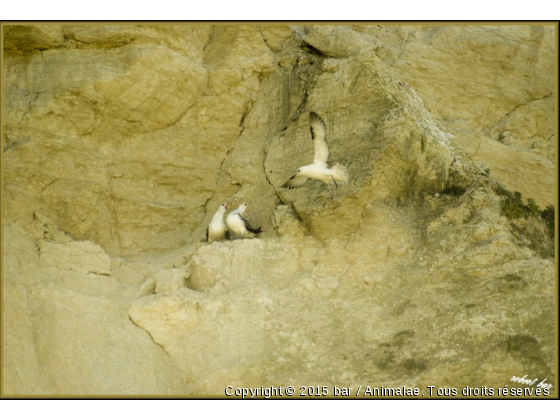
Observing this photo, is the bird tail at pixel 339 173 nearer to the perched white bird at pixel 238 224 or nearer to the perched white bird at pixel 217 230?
the perched white bird at pixel 238 224

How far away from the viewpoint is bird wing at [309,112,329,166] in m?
12.5

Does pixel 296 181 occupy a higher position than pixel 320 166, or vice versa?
pixel 320 166

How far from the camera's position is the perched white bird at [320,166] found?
12453 mm

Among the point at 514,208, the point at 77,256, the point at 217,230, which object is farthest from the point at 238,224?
the point at 514,208

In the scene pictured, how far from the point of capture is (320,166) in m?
12.5

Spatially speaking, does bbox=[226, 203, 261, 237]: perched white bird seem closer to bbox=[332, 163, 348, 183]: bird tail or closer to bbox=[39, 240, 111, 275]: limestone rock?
bbox=[332, 163, 348, 183]: bird tail

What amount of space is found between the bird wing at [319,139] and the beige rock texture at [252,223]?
0.34 metres

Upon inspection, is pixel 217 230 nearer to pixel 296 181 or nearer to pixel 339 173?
pixel 296 181

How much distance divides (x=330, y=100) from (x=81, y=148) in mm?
3808

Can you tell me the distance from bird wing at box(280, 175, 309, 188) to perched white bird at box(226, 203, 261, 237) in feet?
2.59

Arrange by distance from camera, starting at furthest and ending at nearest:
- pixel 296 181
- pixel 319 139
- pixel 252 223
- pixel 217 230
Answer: pixel 252 223, pixel 217 230, pixel 296 181, pixel 319 139

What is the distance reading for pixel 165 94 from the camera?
543 inches

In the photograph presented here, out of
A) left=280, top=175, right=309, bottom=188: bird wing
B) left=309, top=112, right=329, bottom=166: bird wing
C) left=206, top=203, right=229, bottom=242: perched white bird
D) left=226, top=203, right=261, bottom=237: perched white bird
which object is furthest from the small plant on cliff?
left=206, top=203, right=229, bottom=242: perched white bird

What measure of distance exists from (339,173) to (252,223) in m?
1.69
